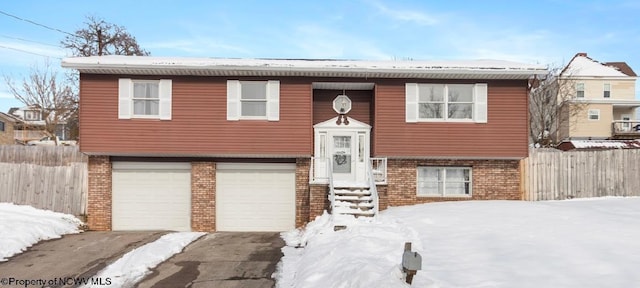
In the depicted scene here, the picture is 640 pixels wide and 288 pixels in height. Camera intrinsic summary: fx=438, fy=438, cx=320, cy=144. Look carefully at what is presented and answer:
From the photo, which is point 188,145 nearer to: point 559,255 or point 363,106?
point 363,106

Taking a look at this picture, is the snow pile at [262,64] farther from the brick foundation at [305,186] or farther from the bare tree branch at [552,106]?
the bare tree branch at [552,106]

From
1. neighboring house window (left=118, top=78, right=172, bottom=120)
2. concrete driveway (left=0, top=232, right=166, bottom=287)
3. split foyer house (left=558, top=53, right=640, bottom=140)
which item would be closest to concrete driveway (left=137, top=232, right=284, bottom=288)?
concrete driveway (left=0, top=232, right=166, bottom=287)

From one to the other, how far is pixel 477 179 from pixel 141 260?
38.0 feet

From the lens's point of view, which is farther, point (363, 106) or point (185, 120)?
point (363, 106)

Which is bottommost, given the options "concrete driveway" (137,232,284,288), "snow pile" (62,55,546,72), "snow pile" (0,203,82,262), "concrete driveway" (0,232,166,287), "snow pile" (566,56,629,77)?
"concrete driveway" (0,232,166,287)

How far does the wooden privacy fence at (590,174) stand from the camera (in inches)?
654

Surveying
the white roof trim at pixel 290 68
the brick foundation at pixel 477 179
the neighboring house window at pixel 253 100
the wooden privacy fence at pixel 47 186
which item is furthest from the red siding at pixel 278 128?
Result: the wooden privacy fence at pixel 47 186

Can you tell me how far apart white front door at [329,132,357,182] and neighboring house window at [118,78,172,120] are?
19.8 feet

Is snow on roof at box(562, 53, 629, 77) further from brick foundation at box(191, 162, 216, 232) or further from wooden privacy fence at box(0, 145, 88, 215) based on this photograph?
wooden privacy fence at box(0, 145, 88, 215)

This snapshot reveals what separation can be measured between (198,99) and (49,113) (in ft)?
94.7

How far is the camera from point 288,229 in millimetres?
15945

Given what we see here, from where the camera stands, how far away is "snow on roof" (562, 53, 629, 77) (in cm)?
4341

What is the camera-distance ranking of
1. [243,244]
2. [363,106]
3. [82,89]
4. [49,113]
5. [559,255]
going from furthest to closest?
[49,113] < [363,106] < [82,89] < [243,244] < [559,255]

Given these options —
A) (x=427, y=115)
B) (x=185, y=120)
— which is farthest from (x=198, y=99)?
(x=427, y=115)
